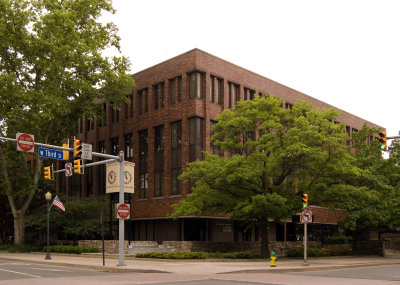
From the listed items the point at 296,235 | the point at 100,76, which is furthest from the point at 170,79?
the point at 296,235

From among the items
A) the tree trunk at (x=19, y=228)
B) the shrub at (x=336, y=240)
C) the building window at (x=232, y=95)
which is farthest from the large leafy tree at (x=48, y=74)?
the shrub at (x=336, y=240)

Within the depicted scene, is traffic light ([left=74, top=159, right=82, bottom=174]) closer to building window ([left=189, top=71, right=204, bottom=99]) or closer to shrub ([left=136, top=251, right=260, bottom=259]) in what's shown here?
shrub ([left=136, top=251, right=260, bottom=259])

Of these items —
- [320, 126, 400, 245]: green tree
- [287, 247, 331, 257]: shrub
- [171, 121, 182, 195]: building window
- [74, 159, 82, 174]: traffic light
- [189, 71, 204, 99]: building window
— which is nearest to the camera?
[74, 159, 82, 174]: traffic light

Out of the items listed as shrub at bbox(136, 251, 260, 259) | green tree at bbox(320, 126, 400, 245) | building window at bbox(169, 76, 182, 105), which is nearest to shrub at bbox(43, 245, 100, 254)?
shrub at bbox(136, 251, 260, 259)

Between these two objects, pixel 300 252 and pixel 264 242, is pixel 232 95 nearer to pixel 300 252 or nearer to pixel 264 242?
pixel 264 242

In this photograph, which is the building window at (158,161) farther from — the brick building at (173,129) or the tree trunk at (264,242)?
the tree trunk at (264,242)

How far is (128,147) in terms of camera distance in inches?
1815

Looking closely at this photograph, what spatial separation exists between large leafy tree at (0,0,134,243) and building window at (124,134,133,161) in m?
3.63

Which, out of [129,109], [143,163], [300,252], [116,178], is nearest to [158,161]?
[143,163]

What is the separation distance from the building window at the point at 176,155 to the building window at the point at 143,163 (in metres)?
4.11

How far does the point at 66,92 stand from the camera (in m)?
41.9

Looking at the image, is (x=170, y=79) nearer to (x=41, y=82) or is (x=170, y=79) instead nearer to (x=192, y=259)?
(x=41, y=82)

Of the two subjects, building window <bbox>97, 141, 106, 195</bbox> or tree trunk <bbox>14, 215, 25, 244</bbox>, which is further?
building window <bbox>97, 141, 106, 195</bbox>

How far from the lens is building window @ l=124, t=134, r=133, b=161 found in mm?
45781
